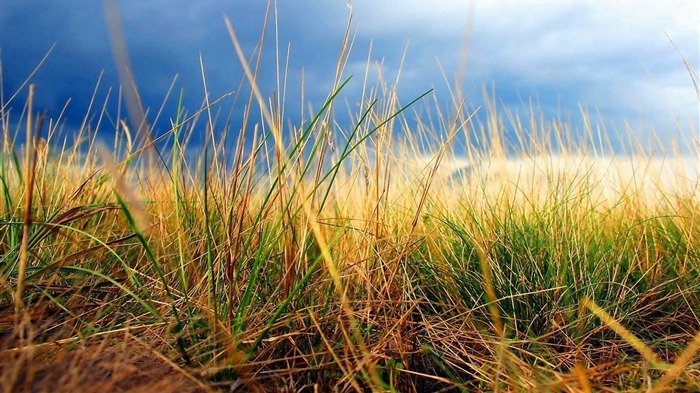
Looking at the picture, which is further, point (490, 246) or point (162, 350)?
point (490, 246)

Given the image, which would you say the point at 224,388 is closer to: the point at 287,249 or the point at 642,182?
the point at 287,249

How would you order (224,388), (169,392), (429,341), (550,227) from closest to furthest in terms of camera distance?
(169,392) → (224,388) → (429,341) → (550,227)

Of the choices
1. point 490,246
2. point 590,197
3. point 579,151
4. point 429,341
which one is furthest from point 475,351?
point 579,151

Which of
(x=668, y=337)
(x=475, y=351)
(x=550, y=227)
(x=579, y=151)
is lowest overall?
(x=668, y=337)

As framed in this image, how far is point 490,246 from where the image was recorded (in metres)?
1.90

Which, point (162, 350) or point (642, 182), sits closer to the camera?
point (162, 350)

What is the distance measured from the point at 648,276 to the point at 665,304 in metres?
0.35

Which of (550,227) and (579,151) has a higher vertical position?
(579,151)

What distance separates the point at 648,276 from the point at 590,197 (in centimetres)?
46

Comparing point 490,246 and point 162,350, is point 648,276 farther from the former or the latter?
point 162,350

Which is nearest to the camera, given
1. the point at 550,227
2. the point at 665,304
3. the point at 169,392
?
the point at 169,392

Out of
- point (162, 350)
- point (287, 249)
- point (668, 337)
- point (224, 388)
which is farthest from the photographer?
point (668, 337)

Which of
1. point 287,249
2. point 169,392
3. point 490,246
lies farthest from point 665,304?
point 169,392

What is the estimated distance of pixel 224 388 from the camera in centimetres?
114
